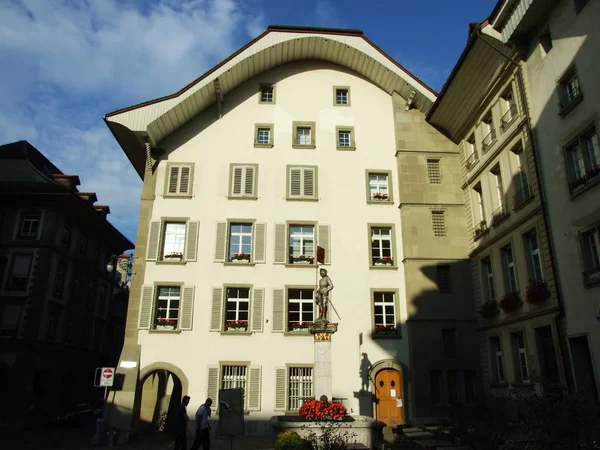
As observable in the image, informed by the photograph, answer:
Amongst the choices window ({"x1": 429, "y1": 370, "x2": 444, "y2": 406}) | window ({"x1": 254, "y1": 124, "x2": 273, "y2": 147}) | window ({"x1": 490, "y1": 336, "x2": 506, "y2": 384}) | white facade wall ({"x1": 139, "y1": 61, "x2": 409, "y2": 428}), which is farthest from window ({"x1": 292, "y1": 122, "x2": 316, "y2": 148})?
window ({"x1": 490, "y1": 336, "x2": 506, "y2": 384})

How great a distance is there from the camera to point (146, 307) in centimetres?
2311

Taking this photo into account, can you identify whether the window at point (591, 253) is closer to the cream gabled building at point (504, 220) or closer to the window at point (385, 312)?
the cream gabled building at point (504, 220)

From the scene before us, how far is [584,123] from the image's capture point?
1534 cm

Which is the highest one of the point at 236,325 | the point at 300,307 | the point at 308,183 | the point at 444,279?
the point at 308,183

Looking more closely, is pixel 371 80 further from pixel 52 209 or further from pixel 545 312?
pixel 52 209

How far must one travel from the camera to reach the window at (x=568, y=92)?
15.9 meters

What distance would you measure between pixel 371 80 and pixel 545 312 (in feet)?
53.6

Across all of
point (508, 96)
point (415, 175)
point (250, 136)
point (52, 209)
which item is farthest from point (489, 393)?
point (52, 209)

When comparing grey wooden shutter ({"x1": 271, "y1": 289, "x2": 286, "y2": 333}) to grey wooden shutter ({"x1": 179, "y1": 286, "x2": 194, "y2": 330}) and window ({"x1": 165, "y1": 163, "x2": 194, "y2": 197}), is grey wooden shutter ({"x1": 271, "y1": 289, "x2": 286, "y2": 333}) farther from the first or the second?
window ({"x1": 165, "y1": 163, "x2": 194, "y2": 197})

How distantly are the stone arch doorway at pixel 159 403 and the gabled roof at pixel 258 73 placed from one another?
1169cm

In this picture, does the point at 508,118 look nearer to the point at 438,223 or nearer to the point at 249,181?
the point at 438,223

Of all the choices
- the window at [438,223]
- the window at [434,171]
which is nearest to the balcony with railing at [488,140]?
the window at [434,171]

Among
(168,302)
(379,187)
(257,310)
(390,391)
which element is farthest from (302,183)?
(390,391)

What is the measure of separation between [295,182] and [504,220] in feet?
34.1
